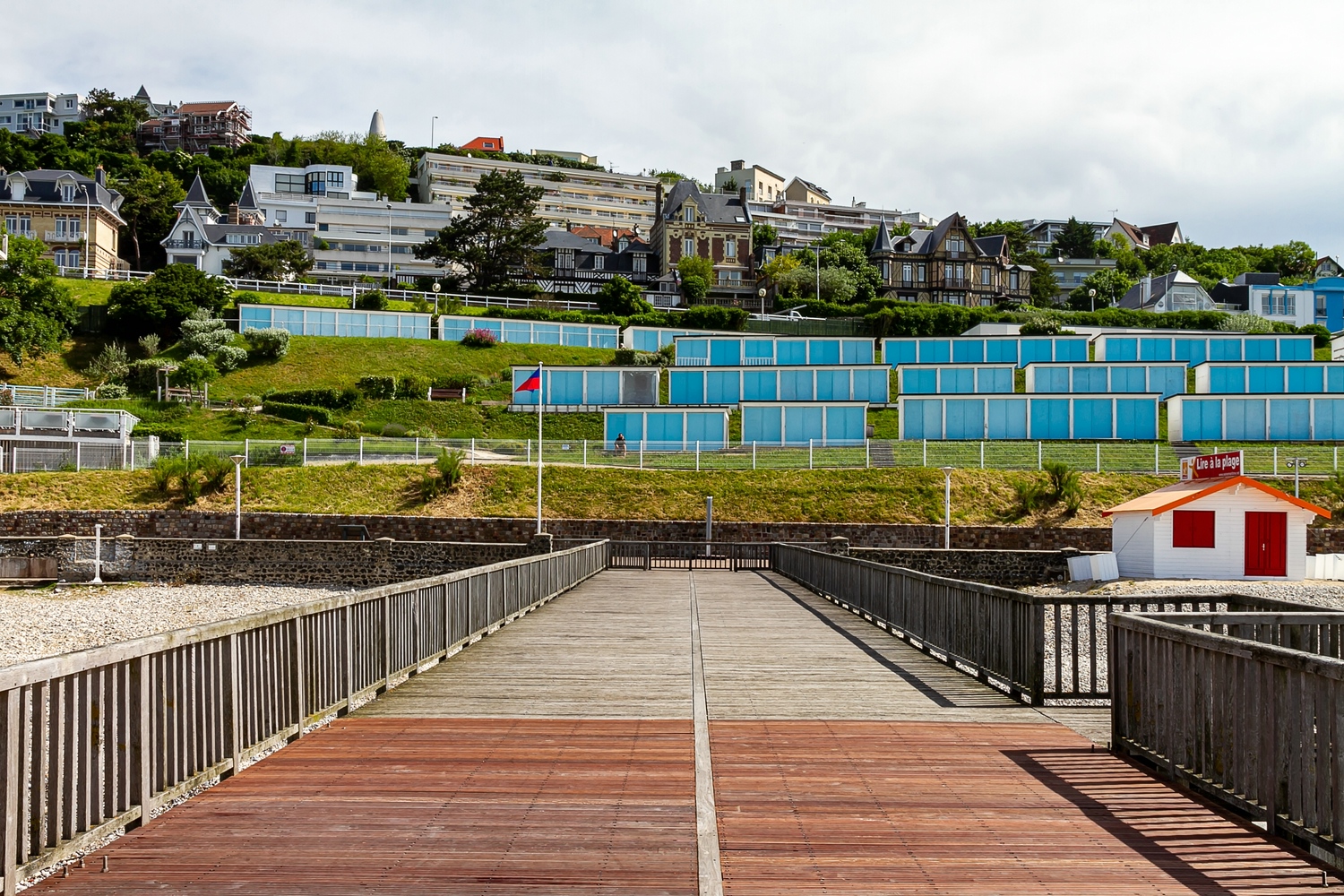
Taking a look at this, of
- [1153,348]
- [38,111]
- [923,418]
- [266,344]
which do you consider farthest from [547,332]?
[38,111]

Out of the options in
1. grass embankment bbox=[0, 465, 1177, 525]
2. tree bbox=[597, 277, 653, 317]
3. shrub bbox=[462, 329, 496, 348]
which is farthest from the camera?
tree bbox=[597, 277, 653, 317]

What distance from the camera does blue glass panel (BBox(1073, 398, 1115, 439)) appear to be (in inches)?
1966

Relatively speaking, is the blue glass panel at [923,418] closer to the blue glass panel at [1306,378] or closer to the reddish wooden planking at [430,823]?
the blue glass panel at [1306,378]

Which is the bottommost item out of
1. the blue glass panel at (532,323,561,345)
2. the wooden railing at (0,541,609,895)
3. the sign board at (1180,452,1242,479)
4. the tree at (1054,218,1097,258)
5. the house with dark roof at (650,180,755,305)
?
the wooden railing at (0,541,609,895)

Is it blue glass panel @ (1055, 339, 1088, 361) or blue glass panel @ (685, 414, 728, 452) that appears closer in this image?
blue glass panel @ (685, 414, 728, 452)

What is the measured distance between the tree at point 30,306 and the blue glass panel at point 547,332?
90.7ft

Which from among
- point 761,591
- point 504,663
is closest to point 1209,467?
point 761,591

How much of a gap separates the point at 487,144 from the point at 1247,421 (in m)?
137

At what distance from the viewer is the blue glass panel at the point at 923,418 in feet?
163

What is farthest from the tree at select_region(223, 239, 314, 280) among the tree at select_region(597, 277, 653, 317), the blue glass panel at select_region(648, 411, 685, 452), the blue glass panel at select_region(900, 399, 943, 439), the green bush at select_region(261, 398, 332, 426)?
the blue glass panel at select_region(900, 399, 943, 439)

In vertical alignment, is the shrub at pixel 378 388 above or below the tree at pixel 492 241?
below

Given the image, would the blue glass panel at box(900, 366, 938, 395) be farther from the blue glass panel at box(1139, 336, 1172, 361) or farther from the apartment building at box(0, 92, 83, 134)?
the apartment building at box(0, 92, 83, 134)

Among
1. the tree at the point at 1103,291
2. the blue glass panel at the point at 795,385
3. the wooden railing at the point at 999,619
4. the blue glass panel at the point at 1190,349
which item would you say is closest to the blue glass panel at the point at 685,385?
the blue glass panel at the point at 795,385

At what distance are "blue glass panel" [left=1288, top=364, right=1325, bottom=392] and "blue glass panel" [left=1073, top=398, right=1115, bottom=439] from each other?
1148 cm
